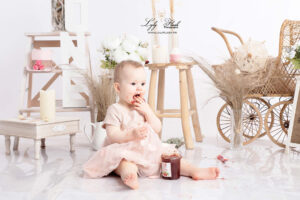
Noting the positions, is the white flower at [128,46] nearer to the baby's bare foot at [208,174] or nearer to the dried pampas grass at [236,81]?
the dried pampas grass at [236,81]

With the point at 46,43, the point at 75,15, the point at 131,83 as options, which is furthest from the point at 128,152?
the point at 46,43

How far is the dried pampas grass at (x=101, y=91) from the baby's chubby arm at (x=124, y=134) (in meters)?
0.97

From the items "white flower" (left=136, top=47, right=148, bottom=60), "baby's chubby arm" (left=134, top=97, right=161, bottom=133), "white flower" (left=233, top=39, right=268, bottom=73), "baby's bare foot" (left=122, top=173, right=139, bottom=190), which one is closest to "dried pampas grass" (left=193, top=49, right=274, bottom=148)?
"white flower" (left=233, top=39, right=268, bottom=73)

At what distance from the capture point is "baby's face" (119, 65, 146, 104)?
2.22 m

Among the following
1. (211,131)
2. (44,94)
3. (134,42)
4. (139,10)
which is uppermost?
(139,10)

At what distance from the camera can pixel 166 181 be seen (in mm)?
2127

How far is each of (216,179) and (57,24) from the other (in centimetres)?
214

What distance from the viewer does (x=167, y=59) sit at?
10.5 ft

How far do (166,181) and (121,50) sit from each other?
4.33 feet

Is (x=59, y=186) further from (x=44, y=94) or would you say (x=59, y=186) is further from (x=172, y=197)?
(x=44, y=94)

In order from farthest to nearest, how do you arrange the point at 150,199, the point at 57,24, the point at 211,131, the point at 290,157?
1. the point at 211,131
2. the point at 57,24
3. the point at 290,157
4. the point at 150,199

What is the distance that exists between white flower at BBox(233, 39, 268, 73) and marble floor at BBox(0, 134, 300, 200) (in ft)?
2.07

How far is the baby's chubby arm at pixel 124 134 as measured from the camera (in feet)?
6.81

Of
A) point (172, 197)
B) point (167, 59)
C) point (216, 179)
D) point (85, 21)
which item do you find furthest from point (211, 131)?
point (172, 197)
